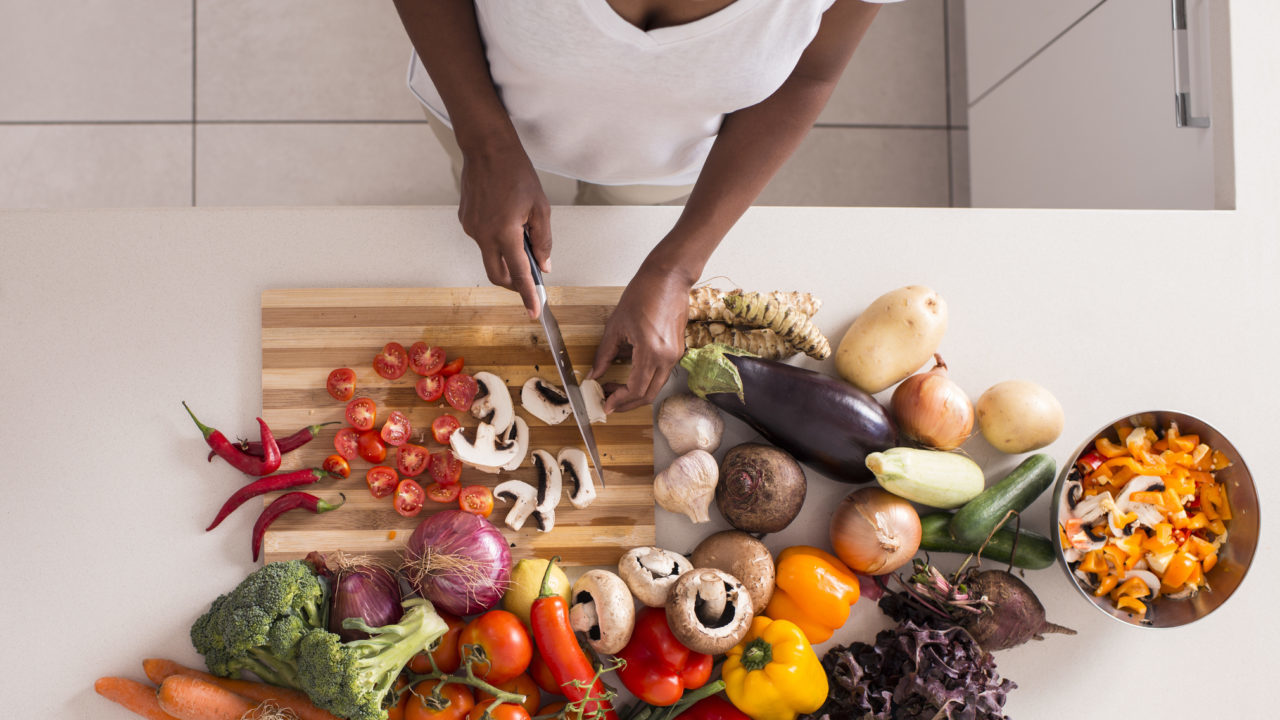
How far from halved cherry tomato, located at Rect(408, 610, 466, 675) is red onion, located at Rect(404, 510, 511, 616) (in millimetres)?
26

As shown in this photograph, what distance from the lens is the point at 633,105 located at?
85 centimetres

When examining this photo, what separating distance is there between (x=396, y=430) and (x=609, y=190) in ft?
1.61

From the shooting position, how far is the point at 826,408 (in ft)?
3.44

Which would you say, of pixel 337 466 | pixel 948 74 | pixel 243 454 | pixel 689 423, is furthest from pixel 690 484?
pixel 948 74

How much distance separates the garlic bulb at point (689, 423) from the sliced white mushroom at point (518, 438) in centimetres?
20

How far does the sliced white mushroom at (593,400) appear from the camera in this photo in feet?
3.64

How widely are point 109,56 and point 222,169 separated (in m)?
0.35

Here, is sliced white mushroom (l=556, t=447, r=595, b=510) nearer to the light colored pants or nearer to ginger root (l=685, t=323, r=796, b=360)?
ginger root (l=685, t=323, r=796, b=360)

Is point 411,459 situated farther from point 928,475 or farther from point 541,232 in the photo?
point 928,475

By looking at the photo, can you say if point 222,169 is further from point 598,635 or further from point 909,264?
point 909,264

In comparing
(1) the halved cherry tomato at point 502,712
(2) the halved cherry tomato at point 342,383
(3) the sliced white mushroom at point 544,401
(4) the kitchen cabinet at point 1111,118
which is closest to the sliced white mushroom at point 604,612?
(1) the halved cherry tomato at point 502,712

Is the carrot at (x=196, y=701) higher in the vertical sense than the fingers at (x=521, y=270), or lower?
lower

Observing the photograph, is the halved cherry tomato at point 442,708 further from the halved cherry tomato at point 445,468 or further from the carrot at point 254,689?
the halved cherry tomato at point 445,468

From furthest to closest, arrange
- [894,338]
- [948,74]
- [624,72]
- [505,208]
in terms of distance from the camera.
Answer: [948,74], [894,338], [505,208], [624,72]
